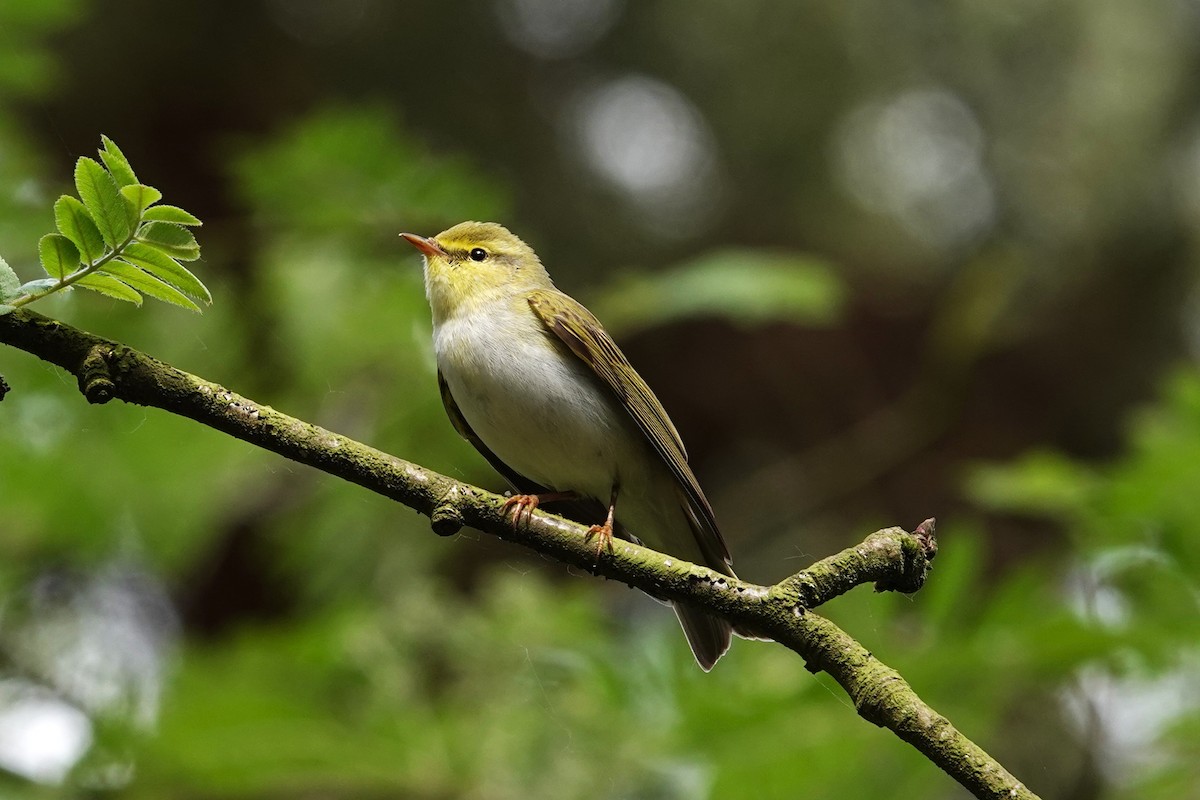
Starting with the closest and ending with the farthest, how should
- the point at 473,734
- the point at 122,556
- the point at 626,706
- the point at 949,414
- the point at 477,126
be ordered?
the point at 626,706 → the point at 473,734 → the point at 122,556 → the point at 949,414 → the point at 477,126

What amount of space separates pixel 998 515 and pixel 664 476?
474cm

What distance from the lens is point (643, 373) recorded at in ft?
25.7

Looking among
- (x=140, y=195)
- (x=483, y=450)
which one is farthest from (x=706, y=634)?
(x=140, y=195)

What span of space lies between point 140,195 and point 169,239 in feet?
0.31

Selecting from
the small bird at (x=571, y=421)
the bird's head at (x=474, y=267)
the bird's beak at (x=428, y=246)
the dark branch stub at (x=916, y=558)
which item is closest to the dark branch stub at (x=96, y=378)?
the dark branch stub at (x=916, y=558)

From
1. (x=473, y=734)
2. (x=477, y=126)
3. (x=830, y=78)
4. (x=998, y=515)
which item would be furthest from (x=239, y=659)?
(x=830, y=78)

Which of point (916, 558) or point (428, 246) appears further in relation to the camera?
point (428, 246)

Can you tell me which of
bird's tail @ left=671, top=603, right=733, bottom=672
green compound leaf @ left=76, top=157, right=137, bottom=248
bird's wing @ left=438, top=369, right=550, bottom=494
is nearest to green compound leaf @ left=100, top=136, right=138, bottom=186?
green compound leaf @ left=76, top=157, right=137, bottom=248

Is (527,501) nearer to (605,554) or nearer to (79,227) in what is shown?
(605,554)

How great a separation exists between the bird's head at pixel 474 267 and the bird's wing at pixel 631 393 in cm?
23

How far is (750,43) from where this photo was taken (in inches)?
314

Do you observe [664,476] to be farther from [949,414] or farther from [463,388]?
[949,414]

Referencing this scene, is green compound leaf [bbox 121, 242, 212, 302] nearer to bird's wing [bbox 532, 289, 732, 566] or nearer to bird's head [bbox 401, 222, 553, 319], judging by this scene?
bird's wing [bbox 532, 289, 732, 566]

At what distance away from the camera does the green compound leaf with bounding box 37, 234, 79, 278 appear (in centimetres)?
187
